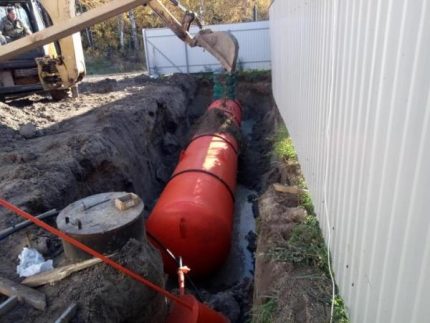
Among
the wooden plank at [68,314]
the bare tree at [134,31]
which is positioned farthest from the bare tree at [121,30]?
the wooden plank at [68,314]

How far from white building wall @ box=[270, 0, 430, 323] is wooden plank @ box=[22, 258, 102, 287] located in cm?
234

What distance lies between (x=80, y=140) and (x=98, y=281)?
4005 mm

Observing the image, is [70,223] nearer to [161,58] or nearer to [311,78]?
[311,78]

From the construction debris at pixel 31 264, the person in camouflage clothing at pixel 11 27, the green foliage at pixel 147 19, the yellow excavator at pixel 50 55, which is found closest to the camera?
the construction debris at pixel 31 264

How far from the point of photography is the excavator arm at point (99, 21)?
4.70 meters

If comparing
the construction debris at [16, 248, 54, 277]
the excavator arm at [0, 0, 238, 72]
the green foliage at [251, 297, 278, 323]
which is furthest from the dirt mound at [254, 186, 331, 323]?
the excavator arm at [0, 0, 238, 72]

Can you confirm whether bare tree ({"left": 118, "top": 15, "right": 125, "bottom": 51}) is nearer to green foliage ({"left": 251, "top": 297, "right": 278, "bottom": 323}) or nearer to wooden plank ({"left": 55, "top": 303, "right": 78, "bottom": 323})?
wooden plank ({"left": 55, "top": 303, "right": 78, "bottom": 323})

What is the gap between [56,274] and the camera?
346cm

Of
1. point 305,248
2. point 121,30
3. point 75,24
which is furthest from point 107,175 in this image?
point 121,30

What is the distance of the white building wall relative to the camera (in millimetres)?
1590

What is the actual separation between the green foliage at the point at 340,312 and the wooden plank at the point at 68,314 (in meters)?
2.21

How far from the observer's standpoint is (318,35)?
365 cm

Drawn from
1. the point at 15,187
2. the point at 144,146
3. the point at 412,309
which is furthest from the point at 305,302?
the point at 144,146

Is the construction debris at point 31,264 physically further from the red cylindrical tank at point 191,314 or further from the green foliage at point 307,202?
the green foliage at point 307,202
